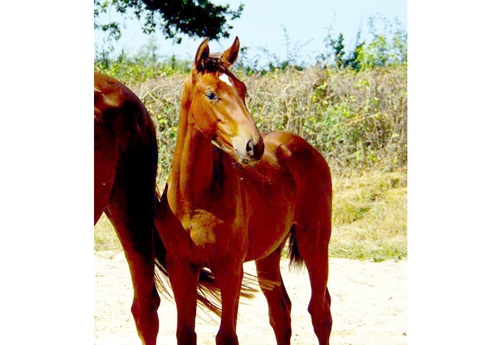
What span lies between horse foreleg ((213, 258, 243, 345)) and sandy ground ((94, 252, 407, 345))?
79 centimetres

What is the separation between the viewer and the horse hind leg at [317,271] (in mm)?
4293

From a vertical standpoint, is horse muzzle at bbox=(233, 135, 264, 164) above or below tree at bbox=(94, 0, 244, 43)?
below

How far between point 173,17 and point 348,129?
6.36 feet

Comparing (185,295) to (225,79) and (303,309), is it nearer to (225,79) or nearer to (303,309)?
(225,79)

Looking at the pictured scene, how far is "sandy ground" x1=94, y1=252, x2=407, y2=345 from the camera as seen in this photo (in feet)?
15.9

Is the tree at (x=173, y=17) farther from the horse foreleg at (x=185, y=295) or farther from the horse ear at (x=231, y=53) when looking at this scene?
the horse foreleg at (x=185, y=295)

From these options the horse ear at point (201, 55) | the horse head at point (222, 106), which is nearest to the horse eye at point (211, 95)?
the horse head at point (222, 106)

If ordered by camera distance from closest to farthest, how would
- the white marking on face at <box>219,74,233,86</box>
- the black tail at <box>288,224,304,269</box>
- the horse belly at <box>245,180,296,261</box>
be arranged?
1. the white marking on face at <box>219,74,233,86</box>
2. the horse belly at <box>245,180,296,261</box>
3. the black tail at <box>288,224,304,269</box>

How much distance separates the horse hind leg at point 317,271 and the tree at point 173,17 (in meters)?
1.17

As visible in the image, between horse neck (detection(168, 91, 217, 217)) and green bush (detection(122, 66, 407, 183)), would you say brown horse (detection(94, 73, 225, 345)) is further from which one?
green bush (detection(122, 66, 407, 183))

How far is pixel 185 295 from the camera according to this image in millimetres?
3582

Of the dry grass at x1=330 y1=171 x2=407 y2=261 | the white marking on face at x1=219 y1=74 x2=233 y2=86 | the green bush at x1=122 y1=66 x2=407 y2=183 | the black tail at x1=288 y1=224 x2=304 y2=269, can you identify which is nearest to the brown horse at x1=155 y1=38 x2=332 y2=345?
the white marking on face at x1=219 y1=74 x2=233 y2=86

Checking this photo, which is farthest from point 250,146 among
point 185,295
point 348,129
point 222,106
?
point 348,129
